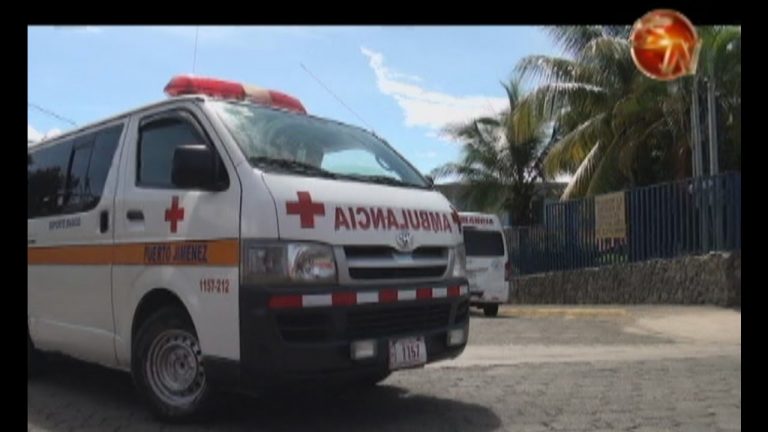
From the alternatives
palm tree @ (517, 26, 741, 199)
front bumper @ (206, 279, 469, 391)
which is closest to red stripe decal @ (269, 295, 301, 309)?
front bumper @ (206, 279, 469, 391)

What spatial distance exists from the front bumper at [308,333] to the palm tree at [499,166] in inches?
862

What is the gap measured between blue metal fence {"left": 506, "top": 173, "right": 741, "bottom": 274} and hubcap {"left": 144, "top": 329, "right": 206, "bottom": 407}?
27.6 feet

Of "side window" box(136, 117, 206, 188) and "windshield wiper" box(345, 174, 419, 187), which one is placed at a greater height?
"side window" box(136, 117, 206, 188)

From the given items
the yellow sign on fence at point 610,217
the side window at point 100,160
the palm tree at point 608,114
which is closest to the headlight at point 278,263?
the side window at point 100,160

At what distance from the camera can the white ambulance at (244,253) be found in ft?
14.2

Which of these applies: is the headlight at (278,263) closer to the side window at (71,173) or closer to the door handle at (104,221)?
the door handle at (104,221)

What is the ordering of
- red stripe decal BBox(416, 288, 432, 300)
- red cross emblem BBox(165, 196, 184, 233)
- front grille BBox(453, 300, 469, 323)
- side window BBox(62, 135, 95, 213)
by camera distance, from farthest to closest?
side window BBox(62, 135, 95, 213)
front grille BBox(453, 300, 469, 323)
red stripe decal BBox(416, 288, 432, 300)
red cross emblem BBox(165, 196, 184, 233)

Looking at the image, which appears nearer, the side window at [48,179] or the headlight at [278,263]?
the headlight at [278,263]

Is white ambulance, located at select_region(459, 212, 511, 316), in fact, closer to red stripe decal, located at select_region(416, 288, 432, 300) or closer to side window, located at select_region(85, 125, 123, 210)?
side window, located at select_region(85, 125, 123, 210)

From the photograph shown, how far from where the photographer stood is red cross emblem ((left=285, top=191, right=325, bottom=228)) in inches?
173

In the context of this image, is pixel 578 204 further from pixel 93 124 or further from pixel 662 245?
pixel 93 124

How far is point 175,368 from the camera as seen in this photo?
191 inches

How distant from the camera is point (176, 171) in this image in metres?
4.61
